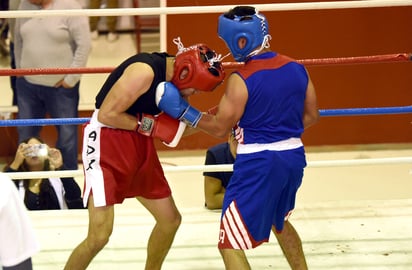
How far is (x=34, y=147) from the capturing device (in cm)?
395

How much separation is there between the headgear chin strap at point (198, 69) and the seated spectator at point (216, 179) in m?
1.05

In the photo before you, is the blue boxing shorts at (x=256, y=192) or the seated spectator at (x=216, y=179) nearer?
the blue boxing shorts at (x=256, y=192)

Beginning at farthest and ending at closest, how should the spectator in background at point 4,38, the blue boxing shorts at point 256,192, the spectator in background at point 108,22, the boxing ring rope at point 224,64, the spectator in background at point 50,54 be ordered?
the spectator in background at point 4,38 < the spectator in background at point 108,22 < the spectator in background at point 50,54 < the boxing ring rope at point 224,64 < the blue boxing shorts at point 256,192

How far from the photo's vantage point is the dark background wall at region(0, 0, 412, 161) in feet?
17.4

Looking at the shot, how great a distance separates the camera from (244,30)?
8.04ft

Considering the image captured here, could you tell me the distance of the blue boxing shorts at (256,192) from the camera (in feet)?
8.42

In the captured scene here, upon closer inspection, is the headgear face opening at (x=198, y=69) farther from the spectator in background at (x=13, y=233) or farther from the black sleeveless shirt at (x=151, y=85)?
the spectator in background at (x=13, y=233)

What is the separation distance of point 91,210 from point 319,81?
312cm

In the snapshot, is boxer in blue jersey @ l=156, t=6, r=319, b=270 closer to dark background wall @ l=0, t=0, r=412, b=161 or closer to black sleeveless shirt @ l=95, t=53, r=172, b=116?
black sleeveless shirt @ l=95, t=53, r=172, b=116

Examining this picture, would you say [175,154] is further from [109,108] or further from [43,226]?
[109,108]

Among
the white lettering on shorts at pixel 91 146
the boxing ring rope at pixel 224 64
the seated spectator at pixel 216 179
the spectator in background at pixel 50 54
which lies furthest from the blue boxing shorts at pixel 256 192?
the spectator in background at pixel 50 54

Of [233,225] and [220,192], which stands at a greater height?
[233,225]

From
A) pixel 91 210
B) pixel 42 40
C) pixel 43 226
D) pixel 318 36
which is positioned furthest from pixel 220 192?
pixel 318 36

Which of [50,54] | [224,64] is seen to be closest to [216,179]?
[224,64]
